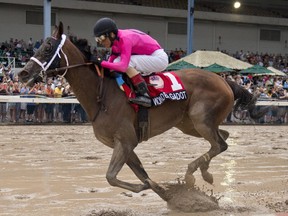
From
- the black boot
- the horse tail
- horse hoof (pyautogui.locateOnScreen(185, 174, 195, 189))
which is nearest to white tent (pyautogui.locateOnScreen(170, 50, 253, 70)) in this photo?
the horse tail

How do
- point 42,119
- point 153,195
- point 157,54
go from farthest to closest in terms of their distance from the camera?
point 42,119, point 153,195, point 157,54

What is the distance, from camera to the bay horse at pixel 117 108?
5.98m

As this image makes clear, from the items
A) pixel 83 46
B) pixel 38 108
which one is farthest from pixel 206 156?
pixel 38 108

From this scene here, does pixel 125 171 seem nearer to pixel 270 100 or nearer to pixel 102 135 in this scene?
pixel 102 135

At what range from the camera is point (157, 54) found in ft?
21.6

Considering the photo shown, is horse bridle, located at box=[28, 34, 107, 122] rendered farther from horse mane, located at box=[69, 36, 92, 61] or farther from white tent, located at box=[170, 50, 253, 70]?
white tent, located at box=[170, 50, 253, 70]

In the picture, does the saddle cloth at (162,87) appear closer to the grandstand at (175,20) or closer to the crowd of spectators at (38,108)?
the crowd of spectators at (38,108)

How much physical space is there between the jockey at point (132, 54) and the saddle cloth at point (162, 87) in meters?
0.11

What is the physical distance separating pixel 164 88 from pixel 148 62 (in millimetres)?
410

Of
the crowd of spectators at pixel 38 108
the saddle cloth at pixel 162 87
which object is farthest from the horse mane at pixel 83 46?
the crowd of spectators at pixel 38 108

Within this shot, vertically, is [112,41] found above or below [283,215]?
above

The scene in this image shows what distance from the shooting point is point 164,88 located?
6.62 metres

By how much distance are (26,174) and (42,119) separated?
10.3m

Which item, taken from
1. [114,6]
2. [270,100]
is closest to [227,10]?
[114,6]
